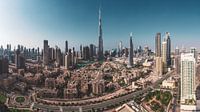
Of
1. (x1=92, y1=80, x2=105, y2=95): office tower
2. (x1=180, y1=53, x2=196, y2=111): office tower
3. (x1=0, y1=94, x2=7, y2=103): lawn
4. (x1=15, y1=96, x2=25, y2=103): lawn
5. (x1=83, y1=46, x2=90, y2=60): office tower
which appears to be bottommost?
(x1=15, y1=96, x2=25, y2=103): lawn

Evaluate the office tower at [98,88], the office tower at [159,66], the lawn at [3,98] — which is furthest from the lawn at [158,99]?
the lawn at [3,98]

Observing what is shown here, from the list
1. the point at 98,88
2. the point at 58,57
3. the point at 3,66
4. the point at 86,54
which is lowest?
the point at 98,88

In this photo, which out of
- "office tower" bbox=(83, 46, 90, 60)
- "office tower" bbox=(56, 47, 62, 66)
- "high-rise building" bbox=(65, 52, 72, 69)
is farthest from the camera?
"office tower" bbox=(83, 46, 90, 60)

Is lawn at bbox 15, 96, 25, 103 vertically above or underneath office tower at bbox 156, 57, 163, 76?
underneath

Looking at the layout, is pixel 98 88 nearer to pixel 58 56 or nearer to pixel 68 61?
pixel 68 61

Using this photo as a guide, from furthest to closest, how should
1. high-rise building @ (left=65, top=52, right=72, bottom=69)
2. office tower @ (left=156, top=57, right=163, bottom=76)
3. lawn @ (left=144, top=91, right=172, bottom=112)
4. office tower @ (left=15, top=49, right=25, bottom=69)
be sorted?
high-rise building @ (left=65, top=52, right=72, bottom=69) → office tower @ (left=15, top=49, right=25, bottom=69) → office tower @ (left=156, top=57, right=163, bottom=76) → lawn @ (left=144, top=91, right=172, bottom=112)

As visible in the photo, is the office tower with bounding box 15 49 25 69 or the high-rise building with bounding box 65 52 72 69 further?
the high-rise building with bounding box 65 52 72 69

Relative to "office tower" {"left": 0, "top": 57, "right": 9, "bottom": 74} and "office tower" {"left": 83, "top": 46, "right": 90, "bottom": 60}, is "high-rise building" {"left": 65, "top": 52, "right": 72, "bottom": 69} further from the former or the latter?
"office tower" {"left": 0, "top": 57, "right": 9, "bottom": 74}

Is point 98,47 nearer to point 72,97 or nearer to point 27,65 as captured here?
point 27,65

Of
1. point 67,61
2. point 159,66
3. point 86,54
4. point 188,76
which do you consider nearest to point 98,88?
point 188,76

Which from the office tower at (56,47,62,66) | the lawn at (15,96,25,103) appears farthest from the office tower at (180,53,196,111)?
the office tower at (56,47,62,66)

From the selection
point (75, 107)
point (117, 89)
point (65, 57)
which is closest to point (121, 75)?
point (117, 89)
